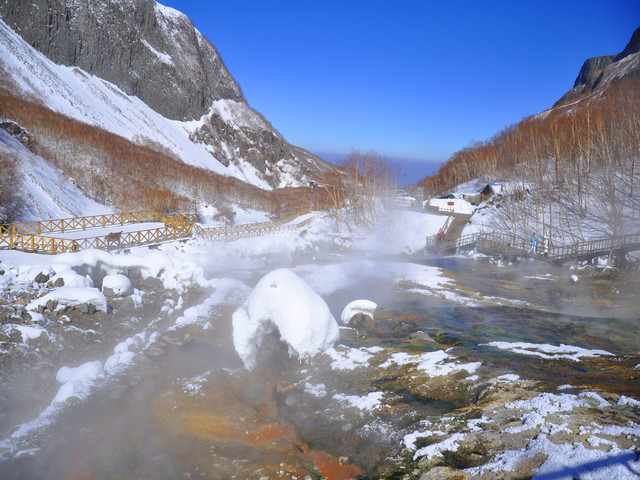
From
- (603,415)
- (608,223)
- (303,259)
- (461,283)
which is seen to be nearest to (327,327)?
(603,415)

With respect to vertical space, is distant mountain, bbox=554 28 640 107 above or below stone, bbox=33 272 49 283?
above

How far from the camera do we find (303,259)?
2925cm

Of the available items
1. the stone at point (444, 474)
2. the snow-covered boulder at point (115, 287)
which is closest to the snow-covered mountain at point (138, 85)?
the snow-covered boulder at point (115, 287)

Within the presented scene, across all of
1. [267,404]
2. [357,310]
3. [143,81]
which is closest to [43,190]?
[357,310]

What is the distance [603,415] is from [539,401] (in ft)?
3.14

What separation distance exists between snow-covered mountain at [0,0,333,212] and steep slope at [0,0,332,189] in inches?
6.8

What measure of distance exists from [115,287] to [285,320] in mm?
8236

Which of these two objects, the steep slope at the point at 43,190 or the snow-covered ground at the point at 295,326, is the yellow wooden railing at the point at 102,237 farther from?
the steep slope at the point at 43,190

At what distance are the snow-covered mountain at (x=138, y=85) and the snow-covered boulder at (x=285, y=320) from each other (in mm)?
38648

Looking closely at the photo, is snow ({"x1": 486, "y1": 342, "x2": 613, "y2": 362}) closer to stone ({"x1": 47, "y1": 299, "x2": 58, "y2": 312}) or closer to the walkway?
stone ({"x1": 47, "y1": 299, "x2": 58, "y2": 312})

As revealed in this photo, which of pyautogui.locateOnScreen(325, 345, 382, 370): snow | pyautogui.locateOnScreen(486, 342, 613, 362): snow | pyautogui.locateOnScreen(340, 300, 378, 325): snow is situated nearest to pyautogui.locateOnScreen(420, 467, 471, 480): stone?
pyautogui.locateOnScreen(325, 345, 382, 370): snow

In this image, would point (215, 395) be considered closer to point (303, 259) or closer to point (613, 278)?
point (303, 259)

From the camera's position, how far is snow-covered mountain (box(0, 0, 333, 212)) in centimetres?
5150

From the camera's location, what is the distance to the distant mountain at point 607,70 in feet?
297
